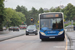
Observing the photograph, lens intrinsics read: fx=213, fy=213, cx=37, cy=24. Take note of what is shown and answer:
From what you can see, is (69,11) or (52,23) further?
(69,11)

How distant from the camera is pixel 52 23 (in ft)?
67.6

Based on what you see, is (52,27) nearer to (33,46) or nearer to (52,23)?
(52,23)

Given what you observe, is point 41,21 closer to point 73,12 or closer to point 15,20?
point 15,20

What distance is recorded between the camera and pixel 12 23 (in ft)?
363

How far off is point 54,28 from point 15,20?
94069 millimetres

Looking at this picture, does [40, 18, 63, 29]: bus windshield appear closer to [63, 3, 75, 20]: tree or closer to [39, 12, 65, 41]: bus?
[39, 12, 65, 41]: bus

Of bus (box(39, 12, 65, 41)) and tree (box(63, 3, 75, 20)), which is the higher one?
tree (box(63, 3, 75, 20))

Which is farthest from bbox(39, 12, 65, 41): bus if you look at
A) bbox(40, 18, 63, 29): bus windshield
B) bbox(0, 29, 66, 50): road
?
bbox(0, 29, 66, 50): road

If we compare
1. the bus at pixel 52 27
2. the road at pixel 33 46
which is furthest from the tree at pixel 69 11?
the road at pixel 33 46

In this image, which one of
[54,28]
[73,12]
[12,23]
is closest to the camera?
[54,28]

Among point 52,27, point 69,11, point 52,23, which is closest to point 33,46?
point 52,27

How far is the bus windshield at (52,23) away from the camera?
2053 centimetres

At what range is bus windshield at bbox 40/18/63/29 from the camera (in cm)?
2053

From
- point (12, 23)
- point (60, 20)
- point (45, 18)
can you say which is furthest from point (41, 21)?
point (12, 23)
